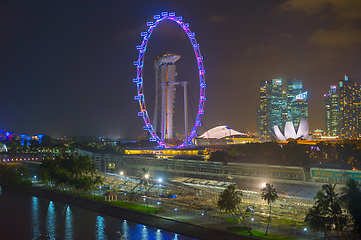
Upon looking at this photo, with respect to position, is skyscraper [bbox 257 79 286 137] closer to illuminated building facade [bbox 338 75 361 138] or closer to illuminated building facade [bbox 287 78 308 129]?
illuminated building facade [bbox 287 78 308 129]

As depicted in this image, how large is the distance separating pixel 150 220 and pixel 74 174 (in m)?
15.0

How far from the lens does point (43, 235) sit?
22.5 m

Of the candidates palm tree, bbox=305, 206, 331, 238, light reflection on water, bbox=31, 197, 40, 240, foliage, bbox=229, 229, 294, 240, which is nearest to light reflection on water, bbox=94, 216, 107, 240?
Result: light reflection on water, bbox=31, 197, 40, 240

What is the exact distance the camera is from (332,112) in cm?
15638

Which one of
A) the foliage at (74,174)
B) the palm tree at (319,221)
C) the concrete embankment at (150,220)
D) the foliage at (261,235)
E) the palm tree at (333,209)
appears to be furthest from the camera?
the foliage at (74,174)

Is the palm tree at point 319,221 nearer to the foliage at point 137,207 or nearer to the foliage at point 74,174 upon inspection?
the foliage at point 137,207

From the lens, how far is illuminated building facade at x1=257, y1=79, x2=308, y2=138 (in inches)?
6512

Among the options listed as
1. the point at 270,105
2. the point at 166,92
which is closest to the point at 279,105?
the point at 270,105

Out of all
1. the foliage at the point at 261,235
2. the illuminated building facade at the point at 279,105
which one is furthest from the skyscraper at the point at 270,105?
the foliage at the point at 261,235

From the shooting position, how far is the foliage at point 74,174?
102 ft

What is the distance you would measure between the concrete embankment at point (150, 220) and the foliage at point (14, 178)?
5671mm

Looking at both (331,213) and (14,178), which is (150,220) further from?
(14,178)

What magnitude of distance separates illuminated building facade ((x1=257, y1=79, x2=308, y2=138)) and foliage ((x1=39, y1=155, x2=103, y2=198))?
451ft

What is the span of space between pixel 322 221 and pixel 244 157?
39315 millimetres
